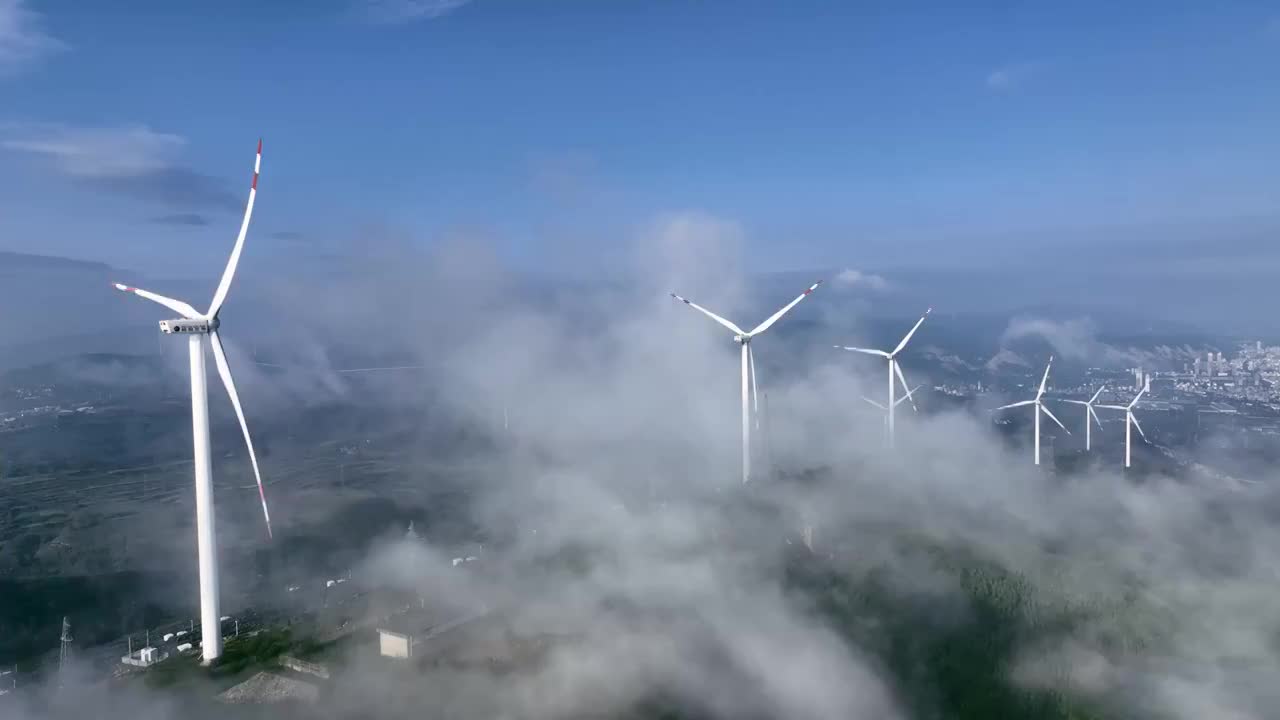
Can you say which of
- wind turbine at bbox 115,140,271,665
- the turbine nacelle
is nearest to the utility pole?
wind turbine at bbox 115,140,271,665

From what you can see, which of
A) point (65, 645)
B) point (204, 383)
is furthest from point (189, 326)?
point (65, 645)

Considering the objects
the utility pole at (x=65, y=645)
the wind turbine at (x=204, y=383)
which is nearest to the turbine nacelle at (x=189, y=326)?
the wind turbine at (x=204, y=383)

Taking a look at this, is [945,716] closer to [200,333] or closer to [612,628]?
[612,628]

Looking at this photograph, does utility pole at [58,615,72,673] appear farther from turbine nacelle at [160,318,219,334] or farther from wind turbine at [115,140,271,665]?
turbine nacelle at [160,318,219,334]

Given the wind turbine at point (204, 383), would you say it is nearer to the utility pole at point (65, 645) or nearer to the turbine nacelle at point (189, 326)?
the turbine nacelle at point (189, 326)

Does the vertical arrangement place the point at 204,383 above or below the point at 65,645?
above

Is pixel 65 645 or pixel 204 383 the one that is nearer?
pixel 204 383

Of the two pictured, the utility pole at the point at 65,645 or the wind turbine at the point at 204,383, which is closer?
the wind turbine at the point at 204,383

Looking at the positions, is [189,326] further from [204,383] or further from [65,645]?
[65,645]
